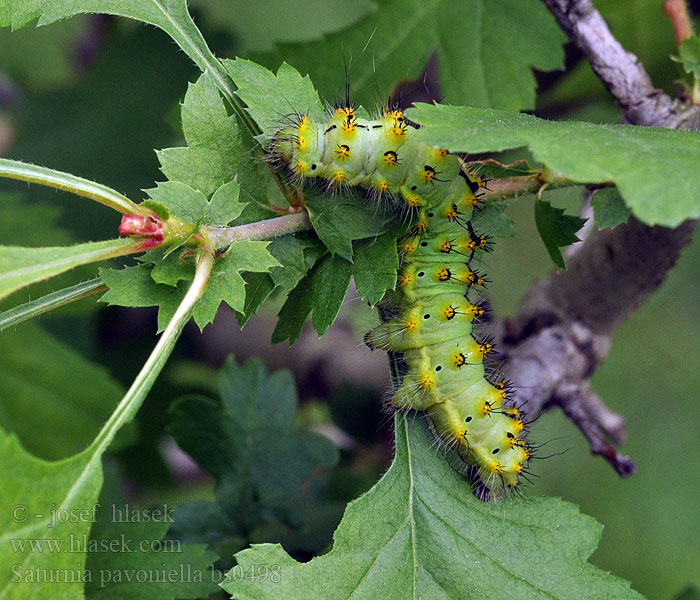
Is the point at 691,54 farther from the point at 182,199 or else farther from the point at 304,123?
the point at 182,199

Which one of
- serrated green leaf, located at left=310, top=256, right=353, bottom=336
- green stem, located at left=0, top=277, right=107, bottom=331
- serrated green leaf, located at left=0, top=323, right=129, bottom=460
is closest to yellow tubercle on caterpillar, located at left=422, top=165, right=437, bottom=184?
serrated green leaf, located at left=310, top=256, right=353, bottom=336

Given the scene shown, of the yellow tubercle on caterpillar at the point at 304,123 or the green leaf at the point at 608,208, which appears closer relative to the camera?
the green leaf at the point at 608,208

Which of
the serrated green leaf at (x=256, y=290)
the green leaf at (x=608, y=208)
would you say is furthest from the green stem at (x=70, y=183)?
the green leaf at (x=608, y=208)

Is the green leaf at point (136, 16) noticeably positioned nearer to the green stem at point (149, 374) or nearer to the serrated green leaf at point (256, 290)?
the serrated green leaf at point (256, 290)

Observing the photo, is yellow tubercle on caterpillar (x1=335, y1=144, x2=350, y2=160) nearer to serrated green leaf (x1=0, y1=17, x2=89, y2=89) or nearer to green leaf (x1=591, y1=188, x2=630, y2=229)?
green leaf (x1=591, y1=188, x2=630, y2=229)

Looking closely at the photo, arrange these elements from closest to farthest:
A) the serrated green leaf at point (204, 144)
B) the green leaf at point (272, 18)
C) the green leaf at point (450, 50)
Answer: the serrated green leaf at point (204, 144) < the green leaf at point (450, 50) < the green leaf at point (272, 18)

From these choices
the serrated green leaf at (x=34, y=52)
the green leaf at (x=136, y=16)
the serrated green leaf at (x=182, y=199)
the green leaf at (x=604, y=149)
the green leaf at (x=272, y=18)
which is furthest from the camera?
the green leaf at (x=272, y=18)

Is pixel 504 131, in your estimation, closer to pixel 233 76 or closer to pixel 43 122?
pixel 233 76
